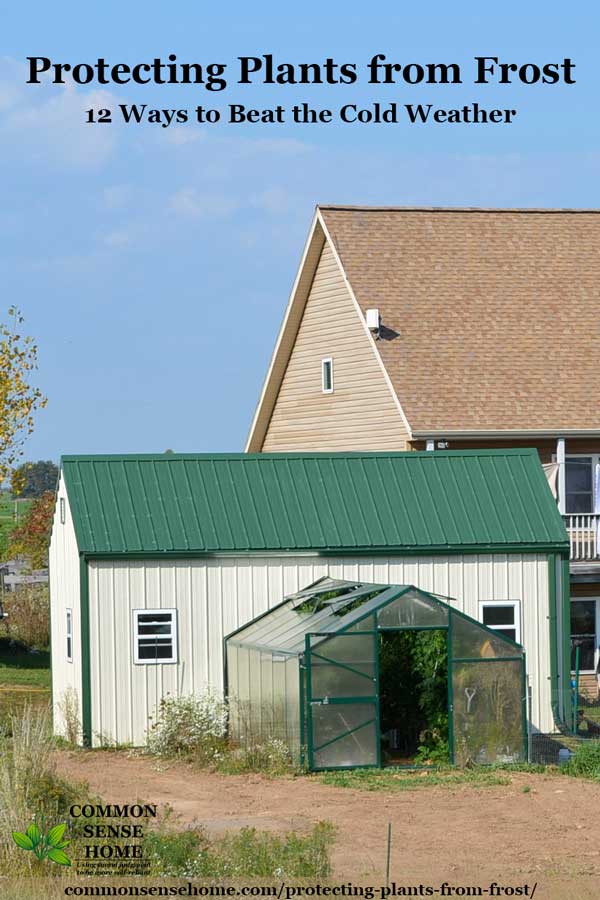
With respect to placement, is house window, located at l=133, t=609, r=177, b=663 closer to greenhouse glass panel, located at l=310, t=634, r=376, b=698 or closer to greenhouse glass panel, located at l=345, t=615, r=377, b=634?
greenhouse glass panel, located at l=310, t=634, r=376, b=698

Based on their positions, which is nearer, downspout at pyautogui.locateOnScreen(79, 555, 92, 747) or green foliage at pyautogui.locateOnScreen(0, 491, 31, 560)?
downspout at pyautogui.locateOnScreen(79, 555, 92, 747)

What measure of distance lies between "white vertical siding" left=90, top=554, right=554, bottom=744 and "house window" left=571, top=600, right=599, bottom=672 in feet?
20.4

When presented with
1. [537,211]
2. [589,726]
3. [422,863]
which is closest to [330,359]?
[537,211]

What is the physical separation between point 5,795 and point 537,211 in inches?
1055

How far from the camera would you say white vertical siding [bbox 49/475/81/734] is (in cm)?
2544

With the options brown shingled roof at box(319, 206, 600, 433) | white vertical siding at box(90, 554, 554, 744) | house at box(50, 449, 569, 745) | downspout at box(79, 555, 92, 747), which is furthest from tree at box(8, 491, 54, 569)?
downspout at box(79, 555, 92, 747)

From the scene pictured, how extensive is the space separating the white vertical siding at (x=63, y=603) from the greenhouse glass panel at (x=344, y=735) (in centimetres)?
490

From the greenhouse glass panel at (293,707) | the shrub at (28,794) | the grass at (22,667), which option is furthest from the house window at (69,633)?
the shrub at (28,794)

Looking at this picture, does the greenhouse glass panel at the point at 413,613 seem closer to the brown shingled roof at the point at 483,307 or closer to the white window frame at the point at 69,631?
the white window frame at the point at 69,631

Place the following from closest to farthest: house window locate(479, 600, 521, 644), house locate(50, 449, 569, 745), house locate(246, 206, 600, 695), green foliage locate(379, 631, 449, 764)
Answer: green foliage locate(379, 631, 449, 764) → house locate(50, 449, 569, 745) → house window locate(479, 600, 521, 644) → house locate(246, 206, 600, 695)

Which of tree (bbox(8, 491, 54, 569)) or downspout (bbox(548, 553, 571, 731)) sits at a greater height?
tree (bbox(8, 491, 54, 569))

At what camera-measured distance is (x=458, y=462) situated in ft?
90.0

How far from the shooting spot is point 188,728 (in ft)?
78.0

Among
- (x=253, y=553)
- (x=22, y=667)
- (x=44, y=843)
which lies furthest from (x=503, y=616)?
(x=22, y=667)
